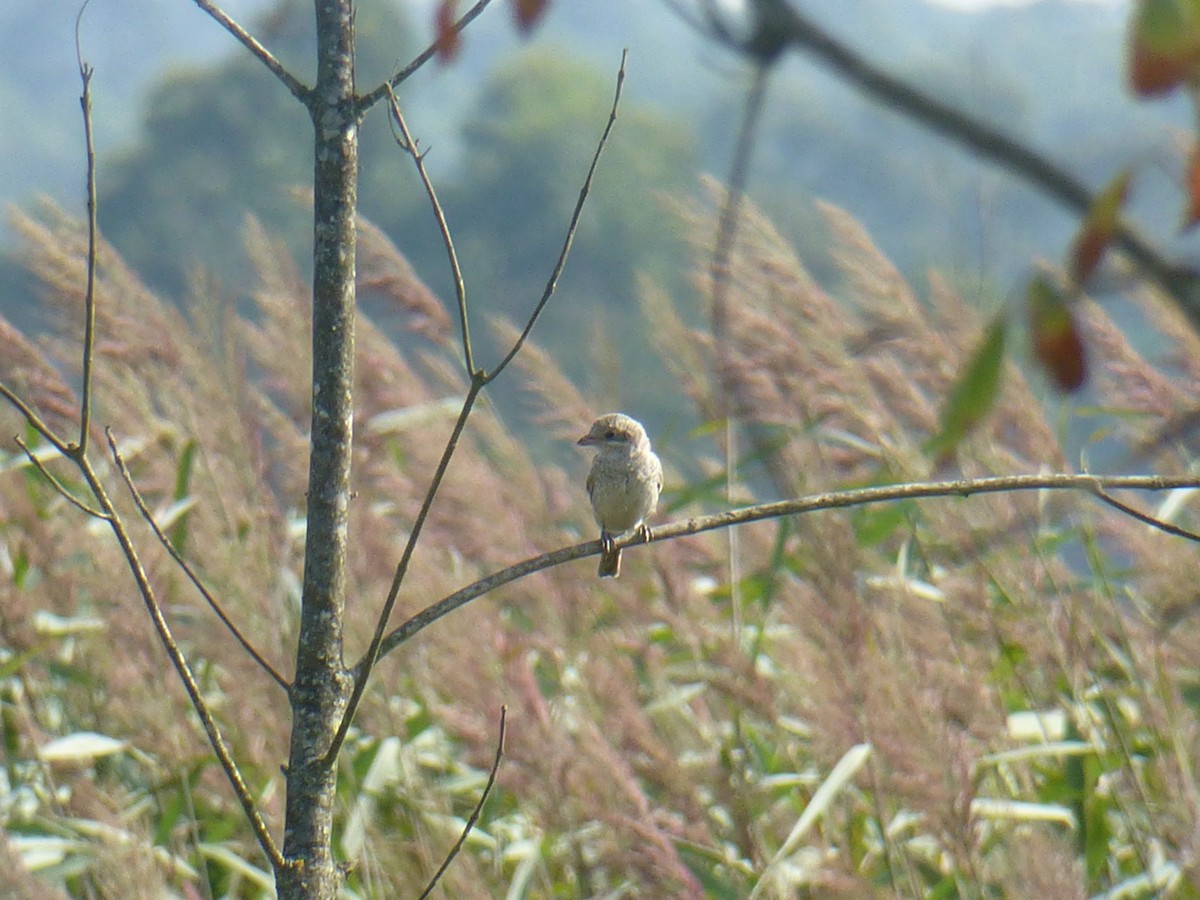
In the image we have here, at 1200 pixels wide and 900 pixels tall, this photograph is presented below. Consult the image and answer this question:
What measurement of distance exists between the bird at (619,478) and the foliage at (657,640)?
11 cm

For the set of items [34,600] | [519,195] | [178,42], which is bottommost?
[34,600]

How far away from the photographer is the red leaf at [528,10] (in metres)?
1.11

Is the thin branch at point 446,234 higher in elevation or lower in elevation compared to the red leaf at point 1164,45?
higher

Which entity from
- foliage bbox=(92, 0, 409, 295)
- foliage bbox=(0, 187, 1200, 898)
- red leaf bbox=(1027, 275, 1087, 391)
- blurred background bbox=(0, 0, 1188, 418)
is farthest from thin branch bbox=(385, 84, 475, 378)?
foliage bbox=(92, 0, 409, 295)

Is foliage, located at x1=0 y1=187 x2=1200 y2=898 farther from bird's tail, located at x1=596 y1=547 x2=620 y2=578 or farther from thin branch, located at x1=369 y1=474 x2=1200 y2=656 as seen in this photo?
thin branch, located at x1=369 y1=474 x2=1200 y2=656

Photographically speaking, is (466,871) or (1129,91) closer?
(1129,91)

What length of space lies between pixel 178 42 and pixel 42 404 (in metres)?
106

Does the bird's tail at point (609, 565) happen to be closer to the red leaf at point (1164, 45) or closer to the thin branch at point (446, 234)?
the thin branch at point (446, 234)

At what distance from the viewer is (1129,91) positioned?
2.11 feet

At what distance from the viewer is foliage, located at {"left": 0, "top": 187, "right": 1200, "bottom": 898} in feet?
8.96

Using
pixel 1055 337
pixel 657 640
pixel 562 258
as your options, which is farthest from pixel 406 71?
pixel 657 640

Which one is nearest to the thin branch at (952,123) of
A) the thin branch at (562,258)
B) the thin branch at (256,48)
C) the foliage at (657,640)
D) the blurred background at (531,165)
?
the thin branch at (562,258)

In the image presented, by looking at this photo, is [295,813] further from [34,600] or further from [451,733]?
[34,600]

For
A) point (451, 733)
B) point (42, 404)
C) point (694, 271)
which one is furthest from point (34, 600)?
point (694, 271)
